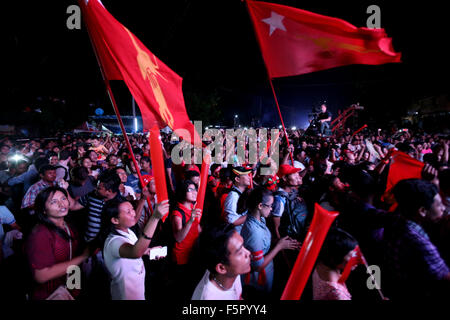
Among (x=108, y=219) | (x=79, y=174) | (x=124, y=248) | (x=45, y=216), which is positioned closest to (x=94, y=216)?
(x=45, y=216)

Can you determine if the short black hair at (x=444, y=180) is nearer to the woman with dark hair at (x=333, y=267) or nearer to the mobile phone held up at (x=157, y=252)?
the woman with dark hair at (x=333, y=267)

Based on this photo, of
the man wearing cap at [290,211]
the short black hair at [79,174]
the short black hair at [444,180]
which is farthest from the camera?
the short black hair at [79,174]

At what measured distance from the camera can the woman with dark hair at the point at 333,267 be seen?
2158mm

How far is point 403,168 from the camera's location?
339 centimetres

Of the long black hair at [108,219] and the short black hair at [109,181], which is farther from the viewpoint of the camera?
the short black hair at [109,181]

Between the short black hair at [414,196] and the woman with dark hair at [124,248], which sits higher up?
the short black hair at [414,196]

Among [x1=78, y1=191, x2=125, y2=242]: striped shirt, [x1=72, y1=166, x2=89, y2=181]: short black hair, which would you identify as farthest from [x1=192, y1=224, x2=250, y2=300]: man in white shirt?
[x1=72, y1=166, x2=89, y2=181]: short black hair

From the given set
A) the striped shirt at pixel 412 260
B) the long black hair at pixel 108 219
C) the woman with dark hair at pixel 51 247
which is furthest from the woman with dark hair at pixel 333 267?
the woman with dark hair at pixel 51 247

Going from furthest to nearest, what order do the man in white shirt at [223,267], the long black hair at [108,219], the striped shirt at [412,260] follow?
the long black hair at [108,219], the man in white shirt at [223,267], the striped shirt at [412,260]

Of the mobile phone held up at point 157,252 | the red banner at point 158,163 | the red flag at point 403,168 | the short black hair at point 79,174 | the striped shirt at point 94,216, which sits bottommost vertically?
the mobile phone held up at point 157,252

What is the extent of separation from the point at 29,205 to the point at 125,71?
3019 millimetres

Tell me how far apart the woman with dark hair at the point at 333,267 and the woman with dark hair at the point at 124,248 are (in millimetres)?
1535

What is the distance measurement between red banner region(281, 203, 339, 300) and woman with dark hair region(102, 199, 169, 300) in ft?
4.04

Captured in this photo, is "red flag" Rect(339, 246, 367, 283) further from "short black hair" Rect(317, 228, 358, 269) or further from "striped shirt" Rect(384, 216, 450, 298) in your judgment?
"striped shirt" Rect(384, 216, 450, 298)
